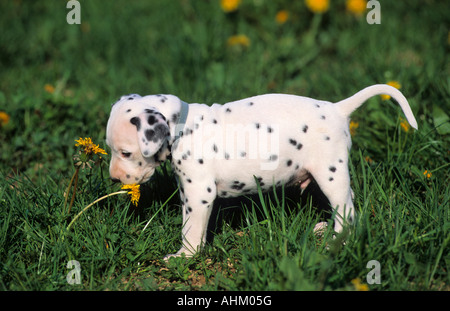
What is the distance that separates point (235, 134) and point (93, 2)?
16.7 ft

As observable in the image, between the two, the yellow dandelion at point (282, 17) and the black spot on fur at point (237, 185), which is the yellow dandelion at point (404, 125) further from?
the yellow dandelion at point (282, 17)

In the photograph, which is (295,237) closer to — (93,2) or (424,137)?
(424,137)

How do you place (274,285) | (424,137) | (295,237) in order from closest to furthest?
(274,285)
(295,237)
(424,137)

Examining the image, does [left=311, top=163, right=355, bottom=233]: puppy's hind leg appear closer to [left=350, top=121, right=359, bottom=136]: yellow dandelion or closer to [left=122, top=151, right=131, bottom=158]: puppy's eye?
[left=122, top=151, right=131, bottom=158]: puppy's eye

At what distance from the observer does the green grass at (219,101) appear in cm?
329

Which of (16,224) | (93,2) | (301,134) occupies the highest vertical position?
(93,2)

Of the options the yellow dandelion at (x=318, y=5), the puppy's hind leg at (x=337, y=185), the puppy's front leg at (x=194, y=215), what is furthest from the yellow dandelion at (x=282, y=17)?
the puppy's front leg at (x=194, y=215)

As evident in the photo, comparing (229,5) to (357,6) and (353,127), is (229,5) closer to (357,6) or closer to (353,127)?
(357,6)

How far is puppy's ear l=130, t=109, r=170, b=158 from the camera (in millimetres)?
3191

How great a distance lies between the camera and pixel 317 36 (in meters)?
7.07

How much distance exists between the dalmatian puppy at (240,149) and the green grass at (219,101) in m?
0.20

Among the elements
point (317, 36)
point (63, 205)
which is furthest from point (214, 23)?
point (63, 205)

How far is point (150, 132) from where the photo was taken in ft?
10.5

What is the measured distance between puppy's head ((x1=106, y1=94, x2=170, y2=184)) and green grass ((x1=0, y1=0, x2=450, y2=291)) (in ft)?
1.46
